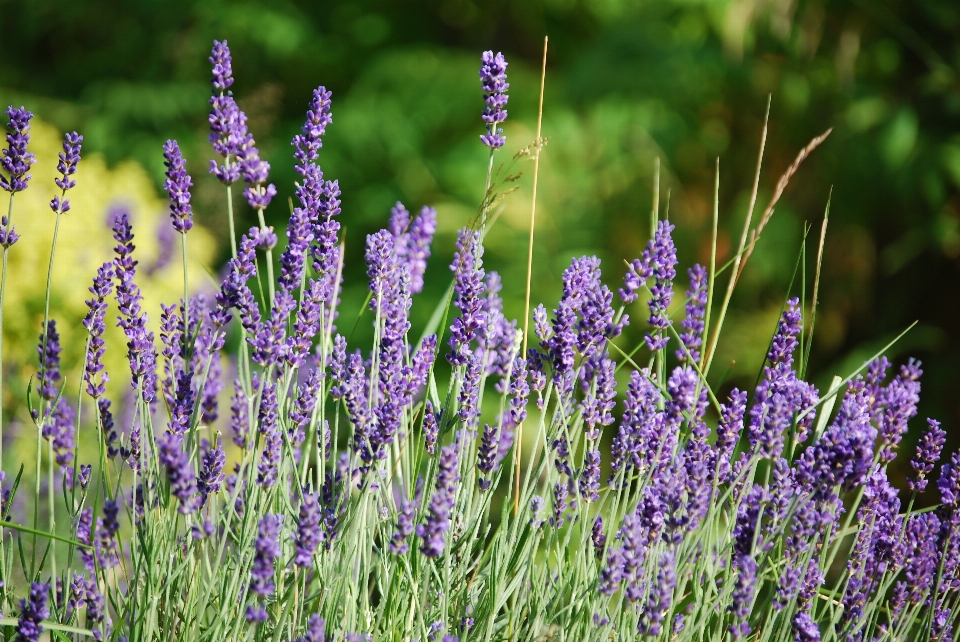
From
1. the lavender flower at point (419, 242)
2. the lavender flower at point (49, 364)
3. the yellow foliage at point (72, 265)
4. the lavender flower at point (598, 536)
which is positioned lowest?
the lavender flower at point (598, 536)

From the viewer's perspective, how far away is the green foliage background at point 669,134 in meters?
4.88

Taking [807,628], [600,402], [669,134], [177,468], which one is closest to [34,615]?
[177,468]

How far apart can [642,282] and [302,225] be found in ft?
1.61

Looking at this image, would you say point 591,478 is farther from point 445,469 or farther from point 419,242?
point 419,242

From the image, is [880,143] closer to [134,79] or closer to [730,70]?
[730,70]

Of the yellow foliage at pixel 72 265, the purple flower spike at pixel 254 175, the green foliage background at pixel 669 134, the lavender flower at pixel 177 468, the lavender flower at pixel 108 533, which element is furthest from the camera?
the green foliage background at pixel 669 134

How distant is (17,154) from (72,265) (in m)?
3.19

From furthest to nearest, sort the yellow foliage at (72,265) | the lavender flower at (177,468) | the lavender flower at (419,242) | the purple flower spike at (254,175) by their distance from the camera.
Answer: the yellow foliage at (72,265) → the lavender flower at (419,242) → the purple flower spike at (254,175) → the lavender flower at (177,468)

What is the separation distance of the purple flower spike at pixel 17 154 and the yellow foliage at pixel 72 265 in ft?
5.17

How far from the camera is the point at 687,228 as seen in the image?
560 cm

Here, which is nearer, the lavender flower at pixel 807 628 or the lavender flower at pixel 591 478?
the lavender flower at pixel 807 628

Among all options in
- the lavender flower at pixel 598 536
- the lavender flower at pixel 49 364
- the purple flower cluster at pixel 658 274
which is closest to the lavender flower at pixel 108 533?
the lavender flower at pixel 49 364

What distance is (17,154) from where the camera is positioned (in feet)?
3.93

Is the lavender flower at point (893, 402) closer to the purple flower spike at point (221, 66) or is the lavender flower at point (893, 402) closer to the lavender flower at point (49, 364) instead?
the purple flower spike at point (221, 66)
